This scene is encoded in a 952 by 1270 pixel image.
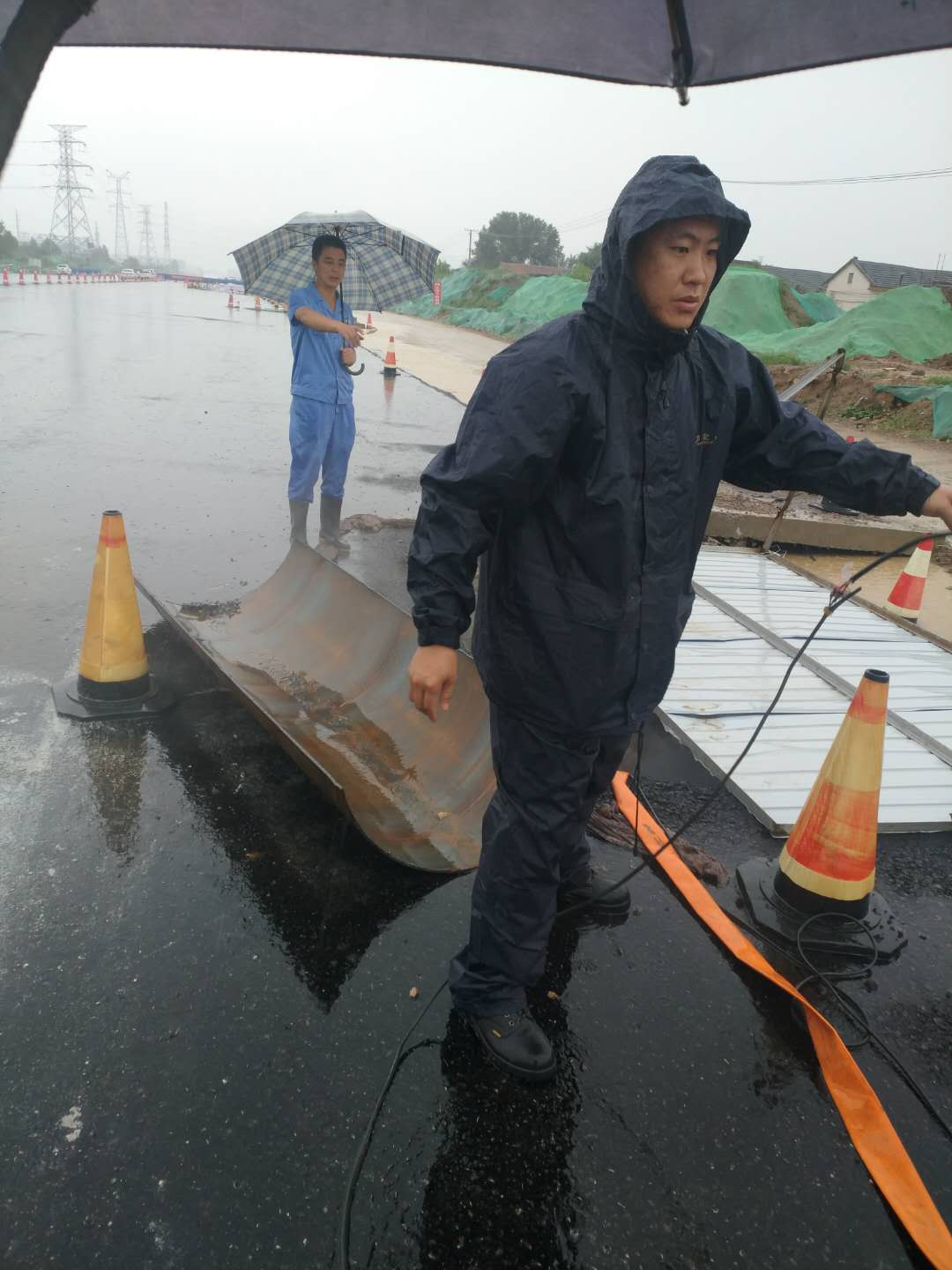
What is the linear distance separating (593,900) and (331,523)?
4697mm

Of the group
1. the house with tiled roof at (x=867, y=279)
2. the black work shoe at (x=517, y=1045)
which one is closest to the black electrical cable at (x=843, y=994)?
the black work shoe at (x=517, y=1045)

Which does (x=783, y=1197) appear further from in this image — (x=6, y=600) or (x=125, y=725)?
(x=6, y=600)

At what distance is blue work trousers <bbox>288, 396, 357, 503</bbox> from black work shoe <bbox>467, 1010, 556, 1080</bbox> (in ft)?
15.5

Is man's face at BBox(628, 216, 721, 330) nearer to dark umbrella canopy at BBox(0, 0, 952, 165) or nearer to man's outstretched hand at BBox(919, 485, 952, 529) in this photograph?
dark umbrella canopy at BBox(0, 0, 952, 165)

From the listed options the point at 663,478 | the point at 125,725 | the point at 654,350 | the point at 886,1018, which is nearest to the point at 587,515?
the point at 663,478

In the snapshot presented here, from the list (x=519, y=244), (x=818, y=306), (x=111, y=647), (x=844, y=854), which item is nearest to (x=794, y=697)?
(x=844, y=854)

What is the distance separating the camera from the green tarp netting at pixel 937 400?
14.9 meters

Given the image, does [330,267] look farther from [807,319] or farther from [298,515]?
[807,319]

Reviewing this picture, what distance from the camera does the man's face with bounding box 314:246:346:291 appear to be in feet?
19.8

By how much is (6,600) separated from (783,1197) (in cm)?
505

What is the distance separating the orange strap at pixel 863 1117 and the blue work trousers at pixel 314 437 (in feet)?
14.5

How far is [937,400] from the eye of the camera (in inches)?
601

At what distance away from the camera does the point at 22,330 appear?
20266 millimetres

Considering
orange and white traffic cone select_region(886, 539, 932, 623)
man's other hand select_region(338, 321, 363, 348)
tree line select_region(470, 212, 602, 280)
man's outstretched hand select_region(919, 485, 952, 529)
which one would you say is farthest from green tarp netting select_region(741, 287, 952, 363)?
tree line select_region(470, 212, 602, 280)
